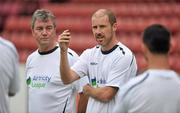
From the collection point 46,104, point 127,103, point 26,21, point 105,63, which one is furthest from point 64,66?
point 26,21

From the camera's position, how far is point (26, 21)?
1119 cm

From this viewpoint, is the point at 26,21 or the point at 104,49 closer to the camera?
the point at 104,49

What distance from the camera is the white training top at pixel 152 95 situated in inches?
115

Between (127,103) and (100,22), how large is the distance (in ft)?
3.59

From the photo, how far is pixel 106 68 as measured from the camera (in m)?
3.93

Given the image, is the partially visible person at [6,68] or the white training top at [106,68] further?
the white training top at [106,68]

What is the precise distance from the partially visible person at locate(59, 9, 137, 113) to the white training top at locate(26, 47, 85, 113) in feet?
1.18

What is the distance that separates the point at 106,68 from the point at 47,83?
0.63m

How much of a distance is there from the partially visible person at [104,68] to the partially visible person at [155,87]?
876mm

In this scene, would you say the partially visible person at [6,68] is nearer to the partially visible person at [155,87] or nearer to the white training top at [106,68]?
the white training top at [106,68]

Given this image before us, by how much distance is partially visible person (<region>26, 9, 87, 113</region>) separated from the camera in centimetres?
432

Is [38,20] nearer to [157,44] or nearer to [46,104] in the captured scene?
[46,104]

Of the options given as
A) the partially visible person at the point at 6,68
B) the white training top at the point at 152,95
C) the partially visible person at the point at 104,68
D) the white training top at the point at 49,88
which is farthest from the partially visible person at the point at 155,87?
the white training top at the point at 49,88

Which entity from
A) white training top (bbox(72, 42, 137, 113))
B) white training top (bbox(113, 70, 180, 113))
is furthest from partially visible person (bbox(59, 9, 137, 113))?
white training top (bbox(113, 70, 180, 113))
